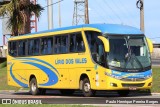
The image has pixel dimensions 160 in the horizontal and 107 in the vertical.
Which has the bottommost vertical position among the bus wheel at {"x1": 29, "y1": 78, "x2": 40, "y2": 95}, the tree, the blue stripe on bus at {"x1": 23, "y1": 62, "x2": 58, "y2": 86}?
the bus wheel at {"x1": 29, "y1": 78, "x2": 40, "y2": 95}

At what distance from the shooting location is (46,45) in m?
27.4

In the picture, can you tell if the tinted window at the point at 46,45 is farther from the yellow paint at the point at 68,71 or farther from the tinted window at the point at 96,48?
the tinted window at the point at 96,48

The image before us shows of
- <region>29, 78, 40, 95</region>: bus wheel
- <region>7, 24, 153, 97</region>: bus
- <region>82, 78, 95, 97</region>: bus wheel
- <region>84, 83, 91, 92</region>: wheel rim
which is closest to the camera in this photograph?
<region>7, 24, 153, 97</region>: bus

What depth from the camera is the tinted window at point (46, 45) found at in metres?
27.0

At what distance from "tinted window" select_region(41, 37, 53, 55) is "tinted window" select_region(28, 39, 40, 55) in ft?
1.72

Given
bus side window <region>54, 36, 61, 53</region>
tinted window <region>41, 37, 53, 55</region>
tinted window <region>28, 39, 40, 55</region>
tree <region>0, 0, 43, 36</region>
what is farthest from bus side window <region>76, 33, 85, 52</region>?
tree <region>0, 0, 43, 36</region>

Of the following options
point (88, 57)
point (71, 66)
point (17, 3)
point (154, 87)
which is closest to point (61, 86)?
point (71, 66)

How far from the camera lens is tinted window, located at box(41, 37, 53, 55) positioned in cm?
2705

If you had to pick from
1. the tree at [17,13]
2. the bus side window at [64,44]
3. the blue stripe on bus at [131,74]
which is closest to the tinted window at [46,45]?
the bus side window at [64,44]

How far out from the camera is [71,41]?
25156 millimetres

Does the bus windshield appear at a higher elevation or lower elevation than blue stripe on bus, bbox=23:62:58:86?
higher

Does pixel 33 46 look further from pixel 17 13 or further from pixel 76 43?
pixel 17 13

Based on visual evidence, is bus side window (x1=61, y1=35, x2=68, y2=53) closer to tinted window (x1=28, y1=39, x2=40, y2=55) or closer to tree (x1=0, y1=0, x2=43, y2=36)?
tinted window (x1=28, y1=39, x2=40, y2=55)

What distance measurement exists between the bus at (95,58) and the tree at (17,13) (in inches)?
420
